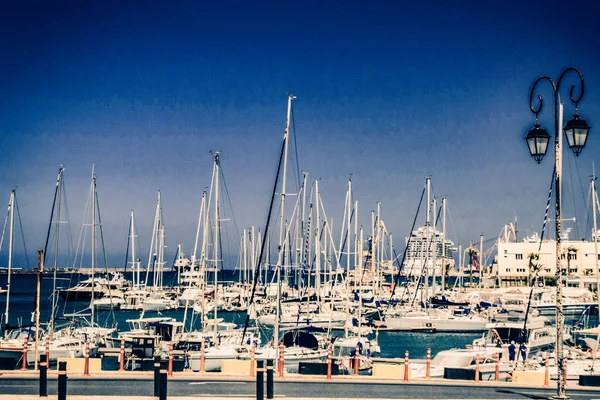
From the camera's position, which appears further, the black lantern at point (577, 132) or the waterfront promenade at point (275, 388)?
the waterfront promenade at point (275, 388)

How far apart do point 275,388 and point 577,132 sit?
14132mm

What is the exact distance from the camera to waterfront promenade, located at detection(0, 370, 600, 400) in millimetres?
23062

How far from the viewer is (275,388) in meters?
24.9

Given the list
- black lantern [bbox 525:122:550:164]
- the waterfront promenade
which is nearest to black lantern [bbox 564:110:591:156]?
black lantern [bbox 525:122:550:164]

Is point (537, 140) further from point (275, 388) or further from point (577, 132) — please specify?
point (275, 388)

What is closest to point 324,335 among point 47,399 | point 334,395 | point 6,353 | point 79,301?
point 6,353

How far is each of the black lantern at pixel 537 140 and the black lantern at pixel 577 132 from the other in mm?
463

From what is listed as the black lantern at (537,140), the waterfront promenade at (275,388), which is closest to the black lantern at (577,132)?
the black lantern at (537,140)

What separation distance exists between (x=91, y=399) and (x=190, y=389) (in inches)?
144

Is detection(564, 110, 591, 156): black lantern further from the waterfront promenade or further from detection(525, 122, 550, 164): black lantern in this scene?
the waterfront promenade

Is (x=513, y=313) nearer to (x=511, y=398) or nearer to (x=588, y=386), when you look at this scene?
(x=588, y=386)

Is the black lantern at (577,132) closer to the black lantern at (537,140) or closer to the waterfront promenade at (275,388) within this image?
the black lantern at (537,140)

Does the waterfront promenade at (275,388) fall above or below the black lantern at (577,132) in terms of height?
below

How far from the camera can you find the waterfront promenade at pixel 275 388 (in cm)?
2306
